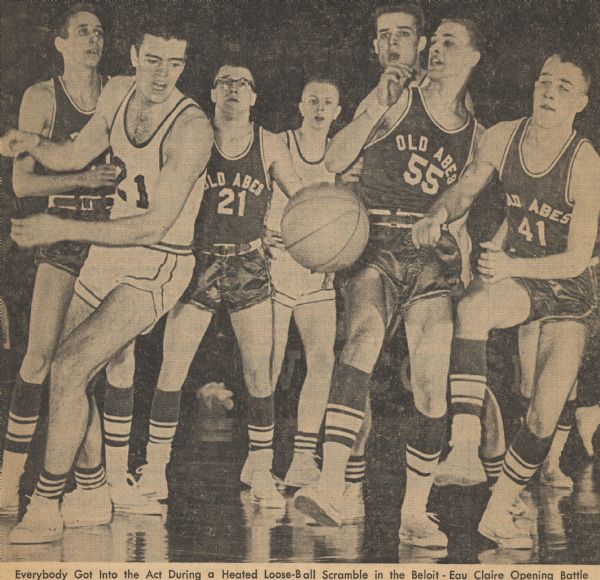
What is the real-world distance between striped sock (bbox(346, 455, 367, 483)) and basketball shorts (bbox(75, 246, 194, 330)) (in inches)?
37.5

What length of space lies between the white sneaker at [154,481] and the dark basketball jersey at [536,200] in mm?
1667

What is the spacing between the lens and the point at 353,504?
3201 mm

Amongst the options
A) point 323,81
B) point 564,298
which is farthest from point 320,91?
point 564,298

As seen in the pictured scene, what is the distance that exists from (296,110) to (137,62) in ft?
2.21

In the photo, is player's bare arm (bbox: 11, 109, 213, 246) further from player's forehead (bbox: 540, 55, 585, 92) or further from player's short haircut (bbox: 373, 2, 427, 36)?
player's forehead (bbox: 540, 55, 585, 92)

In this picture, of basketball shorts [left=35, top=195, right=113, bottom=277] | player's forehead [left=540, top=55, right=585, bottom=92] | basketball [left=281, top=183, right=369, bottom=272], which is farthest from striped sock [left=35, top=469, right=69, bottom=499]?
player's forehead [left=540, top=55, right=585, bottom=92]

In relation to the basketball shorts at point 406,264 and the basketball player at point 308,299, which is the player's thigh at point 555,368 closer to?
the basketball shorts at point 406,264

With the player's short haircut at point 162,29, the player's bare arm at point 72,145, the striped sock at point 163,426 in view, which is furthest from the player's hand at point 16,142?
the striped sock at point 163,426

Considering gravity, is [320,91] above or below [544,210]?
above

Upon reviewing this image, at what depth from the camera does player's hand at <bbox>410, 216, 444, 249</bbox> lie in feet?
10.6

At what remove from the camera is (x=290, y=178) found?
128 inches

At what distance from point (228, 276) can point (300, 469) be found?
0.82 meters

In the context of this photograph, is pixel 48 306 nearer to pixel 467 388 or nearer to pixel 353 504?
pixel 353 504

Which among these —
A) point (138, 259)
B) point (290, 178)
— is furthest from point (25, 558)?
point (290, 178)
